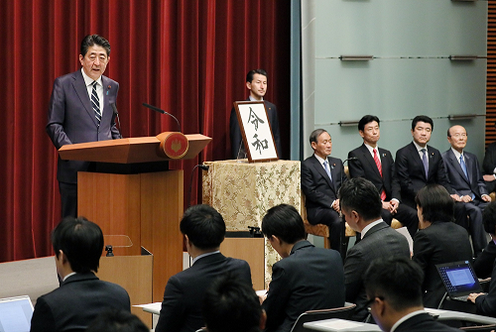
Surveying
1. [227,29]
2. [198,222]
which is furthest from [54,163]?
[198,222]

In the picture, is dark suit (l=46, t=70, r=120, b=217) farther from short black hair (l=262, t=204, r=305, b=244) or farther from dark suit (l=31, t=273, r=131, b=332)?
dark suit (l=31, t=273, r=131, b=332)

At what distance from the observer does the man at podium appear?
4016mm

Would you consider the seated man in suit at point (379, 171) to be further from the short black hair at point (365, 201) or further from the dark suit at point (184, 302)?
the dark suit at point (184, 302)

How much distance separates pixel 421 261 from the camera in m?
3.51

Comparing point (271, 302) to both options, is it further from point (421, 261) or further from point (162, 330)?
point (421, 261)

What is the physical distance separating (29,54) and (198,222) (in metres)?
3.31

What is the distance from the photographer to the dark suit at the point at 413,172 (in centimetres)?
612

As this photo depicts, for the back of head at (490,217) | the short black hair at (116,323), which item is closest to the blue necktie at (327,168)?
the back of head at (490,217)

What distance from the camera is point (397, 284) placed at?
1982 mm

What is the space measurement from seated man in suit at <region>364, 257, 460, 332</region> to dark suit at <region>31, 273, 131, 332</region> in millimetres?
783

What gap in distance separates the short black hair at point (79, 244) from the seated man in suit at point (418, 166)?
167 inches

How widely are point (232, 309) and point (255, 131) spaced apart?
349cm

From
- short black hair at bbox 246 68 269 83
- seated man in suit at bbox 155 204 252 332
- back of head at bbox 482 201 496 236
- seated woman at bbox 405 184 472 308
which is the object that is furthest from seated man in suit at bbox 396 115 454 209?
seated man in suit at bbox 155 204 252 332

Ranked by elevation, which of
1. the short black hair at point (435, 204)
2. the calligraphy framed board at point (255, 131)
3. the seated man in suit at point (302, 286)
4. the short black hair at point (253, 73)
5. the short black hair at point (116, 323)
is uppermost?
the short black hair at point (253, 73)
